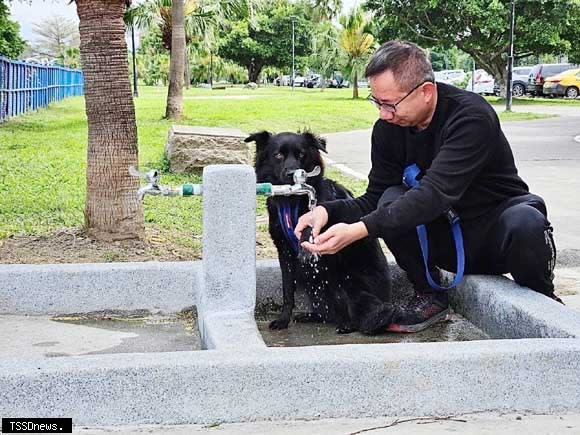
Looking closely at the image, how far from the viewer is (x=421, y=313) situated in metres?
4.42

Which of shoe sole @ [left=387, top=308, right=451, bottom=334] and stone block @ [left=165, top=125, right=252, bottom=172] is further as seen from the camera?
→ stone block @ [left=165, top=125, right=252, bottom=172]

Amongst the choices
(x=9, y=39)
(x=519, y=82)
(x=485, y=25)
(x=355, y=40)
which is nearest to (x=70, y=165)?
(x=9, y=39)

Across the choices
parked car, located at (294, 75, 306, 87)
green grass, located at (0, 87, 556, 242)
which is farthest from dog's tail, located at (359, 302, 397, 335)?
parked car, located at (294, 75, 306, 87)

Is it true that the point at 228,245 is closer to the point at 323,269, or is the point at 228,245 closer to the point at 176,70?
the point at 323,269

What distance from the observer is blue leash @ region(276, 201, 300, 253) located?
4480mm

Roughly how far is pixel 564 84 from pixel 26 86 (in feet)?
92.0

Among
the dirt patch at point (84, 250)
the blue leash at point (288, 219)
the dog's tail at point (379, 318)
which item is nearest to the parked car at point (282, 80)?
the dirt patch at point (84, 250)

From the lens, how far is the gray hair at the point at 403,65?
3750mm

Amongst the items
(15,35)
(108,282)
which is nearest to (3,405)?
(108,282)

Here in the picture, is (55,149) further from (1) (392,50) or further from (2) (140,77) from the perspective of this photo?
(2) (140,77)

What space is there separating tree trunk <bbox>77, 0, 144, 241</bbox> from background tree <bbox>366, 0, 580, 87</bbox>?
33.8 meters

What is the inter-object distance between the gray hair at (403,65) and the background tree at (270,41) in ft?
249

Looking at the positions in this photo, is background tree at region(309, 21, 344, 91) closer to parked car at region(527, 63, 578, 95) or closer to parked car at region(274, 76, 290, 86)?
parked car at region(527, 63, 578, 95)

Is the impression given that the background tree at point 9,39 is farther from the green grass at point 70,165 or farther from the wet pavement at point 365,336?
the wet pavement at point 365,336
